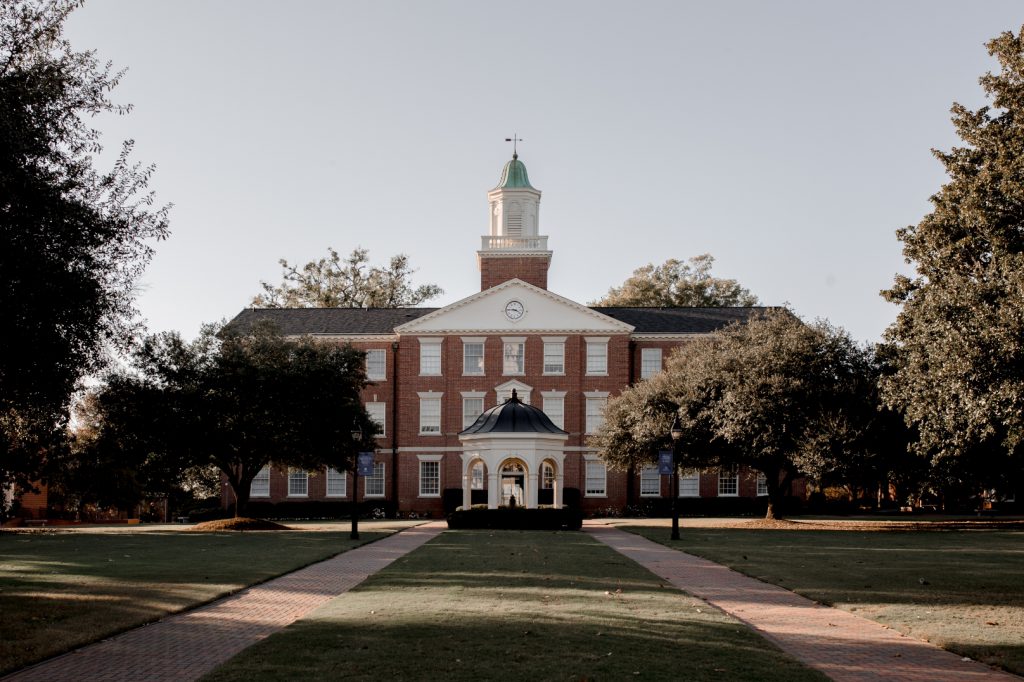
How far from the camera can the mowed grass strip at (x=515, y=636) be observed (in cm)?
1012

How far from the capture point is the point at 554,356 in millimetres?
60188

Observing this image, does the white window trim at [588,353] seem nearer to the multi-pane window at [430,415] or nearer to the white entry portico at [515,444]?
the multi-pane window at [430,415]

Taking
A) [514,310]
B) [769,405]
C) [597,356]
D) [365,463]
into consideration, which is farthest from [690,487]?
[365,463]

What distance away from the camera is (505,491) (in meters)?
63.8

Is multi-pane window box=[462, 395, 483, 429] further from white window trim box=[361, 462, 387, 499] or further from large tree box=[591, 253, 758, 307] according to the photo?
large tree box=[591, 253, 758, 307]

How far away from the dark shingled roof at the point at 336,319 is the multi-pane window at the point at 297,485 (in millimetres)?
8256

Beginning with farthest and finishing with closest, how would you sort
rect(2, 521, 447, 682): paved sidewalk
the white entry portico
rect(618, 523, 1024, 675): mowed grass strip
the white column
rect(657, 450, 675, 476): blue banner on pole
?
1. the white entry portico
2. the white column
3. rect(657, 450, 675, 476): blue banner on pole
4. rect(618, 523, 1024, 675): mowed grass strip
5. rect(2, 521, 447, 682): paved sidewalk

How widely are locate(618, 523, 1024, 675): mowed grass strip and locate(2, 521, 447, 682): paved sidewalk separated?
7906 mm

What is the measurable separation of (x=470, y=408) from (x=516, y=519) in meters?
20.6

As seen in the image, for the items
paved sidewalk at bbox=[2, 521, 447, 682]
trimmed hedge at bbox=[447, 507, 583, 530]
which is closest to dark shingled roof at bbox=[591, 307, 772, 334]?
trimmed hedge at bbox=[447, 507, 583, 530]

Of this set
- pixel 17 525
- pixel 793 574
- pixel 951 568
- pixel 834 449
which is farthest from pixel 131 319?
pixel 17 525

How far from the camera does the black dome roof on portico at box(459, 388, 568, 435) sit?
1816 inches

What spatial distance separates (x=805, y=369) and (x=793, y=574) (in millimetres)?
22126

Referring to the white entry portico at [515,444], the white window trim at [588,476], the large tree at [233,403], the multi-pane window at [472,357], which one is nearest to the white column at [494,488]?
the white entry portico at [515,444]
